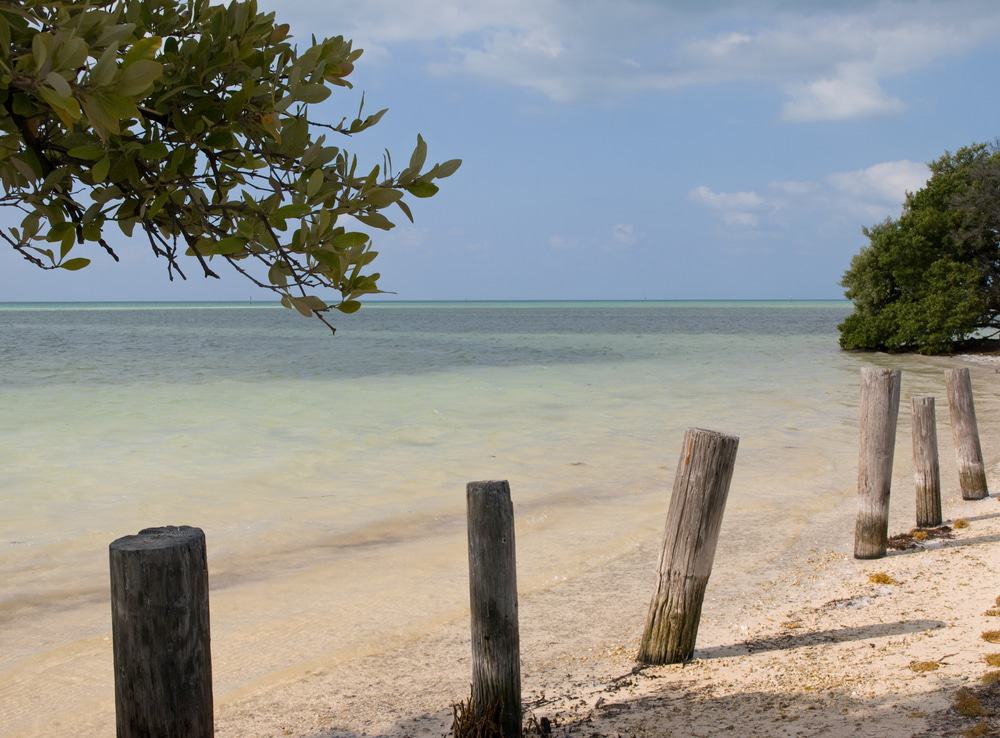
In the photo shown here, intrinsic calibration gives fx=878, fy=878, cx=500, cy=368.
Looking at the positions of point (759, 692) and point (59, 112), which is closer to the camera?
point (59, 112)

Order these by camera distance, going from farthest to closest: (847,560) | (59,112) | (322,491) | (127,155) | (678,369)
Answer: (678,369) → (322,491) → (847,560) → (127,155) → (59,112)

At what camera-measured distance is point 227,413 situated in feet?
58.5

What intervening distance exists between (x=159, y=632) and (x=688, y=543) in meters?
3.10

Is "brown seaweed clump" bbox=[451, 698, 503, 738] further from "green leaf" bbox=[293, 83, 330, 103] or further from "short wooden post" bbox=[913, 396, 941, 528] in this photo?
"short wooden post" bbox=[913, 396, 941, 528]

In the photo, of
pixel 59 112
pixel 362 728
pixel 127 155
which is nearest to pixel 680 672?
pixel 362 728

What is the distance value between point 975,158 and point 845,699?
35.0 metres

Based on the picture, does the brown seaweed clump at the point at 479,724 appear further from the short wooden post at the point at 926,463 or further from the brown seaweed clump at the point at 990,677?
the short wooden post at the point at 926,463

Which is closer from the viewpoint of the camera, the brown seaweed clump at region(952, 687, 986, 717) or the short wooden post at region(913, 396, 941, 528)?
the brown seaweed clump at region(952, 687, 986, 717)

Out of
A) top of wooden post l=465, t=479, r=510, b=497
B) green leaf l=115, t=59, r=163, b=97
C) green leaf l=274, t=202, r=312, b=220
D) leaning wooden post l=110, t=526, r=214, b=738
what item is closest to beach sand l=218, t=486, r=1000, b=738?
top of wooden post l=465, t=479, r=510, b=497

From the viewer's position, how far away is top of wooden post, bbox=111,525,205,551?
8.18ft

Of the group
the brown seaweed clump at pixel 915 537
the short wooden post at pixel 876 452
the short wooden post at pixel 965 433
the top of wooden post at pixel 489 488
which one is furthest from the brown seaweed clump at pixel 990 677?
the short wooden post at pixel 965 433

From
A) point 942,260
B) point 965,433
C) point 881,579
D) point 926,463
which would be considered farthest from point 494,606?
point 942,260

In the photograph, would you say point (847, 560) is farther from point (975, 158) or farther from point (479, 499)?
point (975, 158)

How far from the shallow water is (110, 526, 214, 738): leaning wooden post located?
3.03 metres
